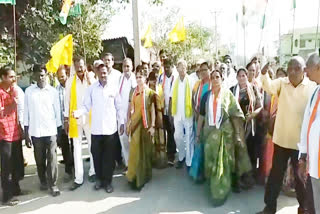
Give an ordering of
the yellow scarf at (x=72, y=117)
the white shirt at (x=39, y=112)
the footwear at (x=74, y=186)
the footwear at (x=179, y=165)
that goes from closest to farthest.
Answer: the white shirt at (x=39, y=112), the footwear at (x=74, y=186), the yellow scarf at (x=72, y=117), the footwear at (x=179, y=165)

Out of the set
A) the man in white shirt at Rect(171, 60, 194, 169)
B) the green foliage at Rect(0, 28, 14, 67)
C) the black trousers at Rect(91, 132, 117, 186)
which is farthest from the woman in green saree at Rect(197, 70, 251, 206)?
the green foliage at Rect(0, 28, 14, 67)

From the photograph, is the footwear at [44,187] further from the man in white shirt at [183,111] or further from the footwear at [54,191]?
the man in white shirt at [183,111]

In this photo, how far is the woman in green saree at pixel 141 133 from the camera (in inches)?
198

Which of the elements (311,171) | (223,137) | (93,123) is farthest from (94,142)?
(311,171)

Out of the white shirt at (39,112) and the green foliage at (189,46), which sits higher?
the green foliage at (189,46)

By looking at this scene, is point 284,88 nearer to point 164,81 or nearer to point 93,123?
point 93,123

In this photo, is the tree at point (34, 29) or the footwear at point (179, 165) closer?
the footwear at point (179, 165)

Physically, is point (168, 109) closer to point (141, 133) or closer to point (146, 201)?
point (141, 133)

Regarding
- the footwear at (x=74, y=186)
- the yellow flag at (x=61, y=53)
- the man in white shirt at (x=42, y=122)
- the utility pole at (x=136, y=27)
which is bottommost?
the footwear at (x=74, y=186)

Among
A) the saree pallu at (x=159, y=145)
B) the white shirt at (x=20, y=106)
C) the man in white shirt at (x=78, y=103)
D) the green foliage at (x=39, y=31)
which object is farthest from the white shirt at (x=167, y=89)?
the green foliage at (x=39, y=31)

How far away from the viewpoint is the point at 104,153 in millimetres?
5055

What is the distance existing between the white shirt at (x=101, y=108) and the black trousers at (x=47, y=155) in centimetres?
51

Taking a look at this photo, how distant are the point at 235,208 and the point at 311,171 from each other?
166 centimetres

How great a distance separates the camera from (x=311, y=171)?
287cm
